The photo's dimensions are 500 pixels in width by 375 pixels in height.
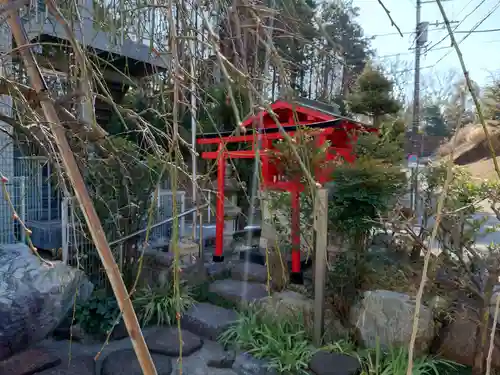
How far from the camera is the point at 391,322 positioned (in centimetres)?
316

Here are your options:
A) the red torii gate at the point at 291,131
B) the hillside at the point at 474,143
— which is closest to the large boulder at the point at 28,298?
the red torii gate at the point at 291,131

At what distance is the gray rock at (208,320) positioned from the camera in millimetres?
3760

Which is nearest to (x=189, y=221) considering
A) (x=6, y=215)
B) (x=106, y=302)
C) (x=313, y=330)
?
(x=6, y=215)

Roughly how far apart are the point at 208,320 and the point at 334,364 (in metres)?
1.33

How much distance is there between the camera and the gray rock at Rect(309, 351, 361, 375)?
115 inches

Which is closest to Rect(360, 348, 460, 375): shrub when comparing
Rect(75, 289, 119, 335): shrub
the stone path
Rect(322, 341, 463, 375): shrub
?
Rect(322, 341, 463, 375): shrub

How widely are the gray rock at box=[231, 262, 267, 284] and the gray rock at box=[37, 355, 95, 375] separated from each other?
2031 mm

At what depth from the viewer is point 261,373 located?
3109 mm

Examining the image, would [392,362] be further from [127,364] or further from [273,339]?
[127,364]

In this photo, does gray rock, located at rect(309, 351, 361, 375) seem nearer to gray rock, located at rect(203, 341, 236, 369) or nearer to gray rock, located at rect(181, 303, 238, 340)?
gray rock, located at rect(203, 341, 236, 369)

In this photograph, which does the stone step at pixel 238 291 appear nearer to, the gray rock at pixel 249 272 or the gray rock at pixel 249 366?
the gray rock at pixel 249 272

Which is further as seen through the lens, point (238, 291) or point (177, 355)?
point (238, 291)

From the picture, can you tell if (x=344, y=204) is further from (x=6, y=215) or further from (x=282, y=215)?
Answer: (x=6, y=215)

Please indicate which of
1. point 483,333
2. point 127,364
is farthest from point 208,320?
point 483,333
